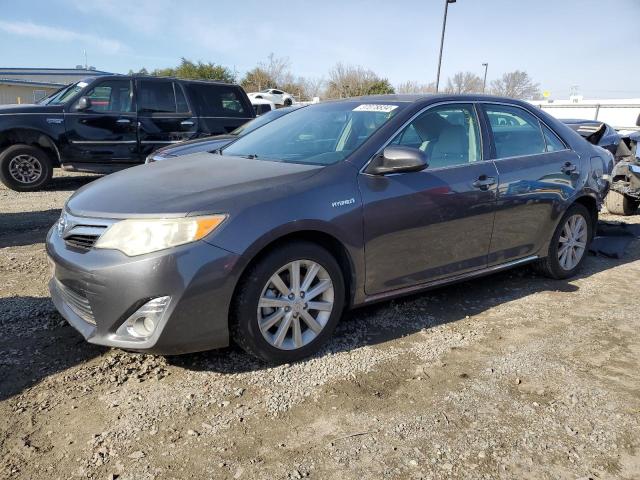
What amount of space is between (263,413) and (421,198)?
1.76 metres

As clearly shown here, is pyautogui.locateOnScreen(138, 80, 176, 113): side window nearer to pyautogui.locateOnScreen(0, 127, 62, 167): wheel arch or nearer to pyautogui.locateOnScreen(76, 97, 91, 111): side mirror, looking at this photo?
pyautogui.locateOnScreen(76, 97, 91, 111): side mirror

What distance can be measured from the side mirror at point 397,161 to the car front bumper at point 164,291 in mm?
1166

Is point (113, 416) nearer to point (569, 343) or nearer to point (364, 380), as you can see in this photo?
point (364, 380)

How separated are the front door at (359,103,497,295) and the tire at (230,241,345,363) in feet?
1.11

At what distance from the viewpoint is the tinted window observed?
9641mm

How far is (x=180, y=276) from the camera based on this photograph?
104 inches

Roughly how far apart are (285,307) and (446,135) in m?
1.88

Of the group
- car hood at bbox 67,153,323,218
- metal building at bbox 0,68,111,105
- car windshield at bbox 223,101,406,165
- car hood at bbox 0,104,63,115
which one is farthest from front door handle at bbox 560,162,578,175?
metal building at bbox 0,68,111,105

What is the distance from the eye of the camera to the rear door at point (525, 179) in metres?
4.11

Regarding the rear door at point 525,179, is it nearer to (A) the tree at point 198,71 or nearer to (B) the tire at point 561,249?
(B) the tire at point 561,249

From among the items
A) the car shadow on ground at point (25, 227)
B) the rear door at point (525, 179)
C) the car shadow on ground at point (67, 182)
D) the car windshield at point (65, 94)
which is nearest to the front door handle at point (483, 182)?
the rear door at point (525, 179)

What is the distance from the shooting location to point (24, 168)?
28.7 ft

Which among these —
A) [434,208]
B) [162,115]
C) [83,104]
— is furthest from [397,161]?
[83,104]

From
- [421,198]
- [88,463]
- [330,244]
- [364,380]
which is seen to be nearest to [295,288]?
[330,244]
